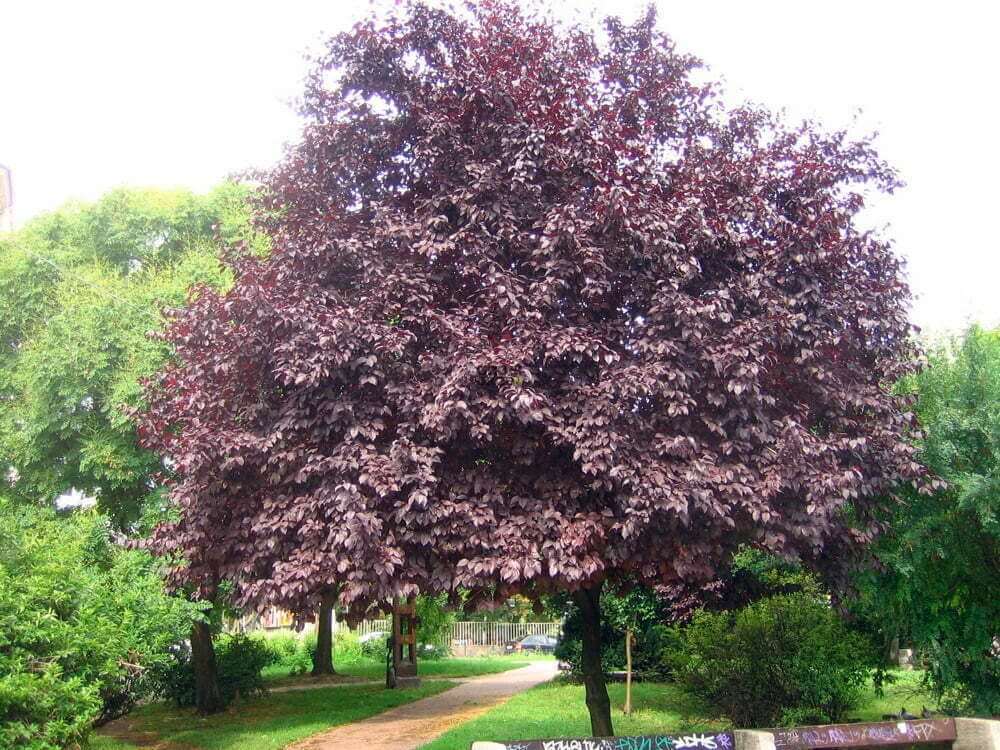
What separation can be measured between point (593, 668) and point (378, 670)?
21.0 metres

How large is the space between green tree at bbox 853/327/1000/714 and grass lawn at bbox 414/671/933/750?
2.22 metres

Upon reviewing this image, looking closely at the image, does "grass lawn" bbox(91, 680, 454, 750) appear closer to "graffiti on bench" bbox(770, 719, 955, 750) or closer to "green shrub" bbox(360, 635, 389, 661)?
"graffiti on bench" bbox(770, 719, 955, 750)

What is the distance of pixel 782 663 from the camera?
43.7 feet

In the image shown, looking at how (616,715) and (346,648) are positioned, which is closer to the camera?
(616,715)

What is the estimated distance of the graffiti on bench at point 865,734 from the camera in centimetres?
841

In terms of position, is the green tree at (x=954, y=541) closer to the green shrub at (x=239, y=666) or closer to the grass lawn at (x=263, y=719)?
the grass lawn at (x=263, y=719)

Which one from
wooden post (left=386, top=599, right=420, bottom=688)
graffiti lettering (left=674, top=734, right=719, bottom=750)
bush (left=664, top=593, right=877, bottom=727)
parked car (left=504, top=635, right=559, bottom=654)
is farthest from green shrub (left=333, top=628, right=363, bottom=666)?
graffiti lettering (left=674, top=734, right=719, bottom=750)

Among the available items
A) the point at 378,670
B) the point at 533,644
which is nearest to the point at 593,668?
the point at 378,670

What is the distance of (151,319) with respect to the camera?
16266mm

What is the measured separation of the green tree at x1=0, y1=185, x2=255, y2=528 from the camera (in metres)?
15.7

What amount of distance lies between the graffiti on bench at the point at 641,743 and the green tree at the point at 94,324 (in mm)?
9713

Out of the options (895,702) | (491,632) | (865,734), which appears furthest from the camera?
(491,632)

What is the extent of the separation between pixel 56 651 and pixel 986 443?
10322 mm

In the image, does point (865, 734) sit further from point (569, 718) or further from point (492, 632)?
point (492, 632)
